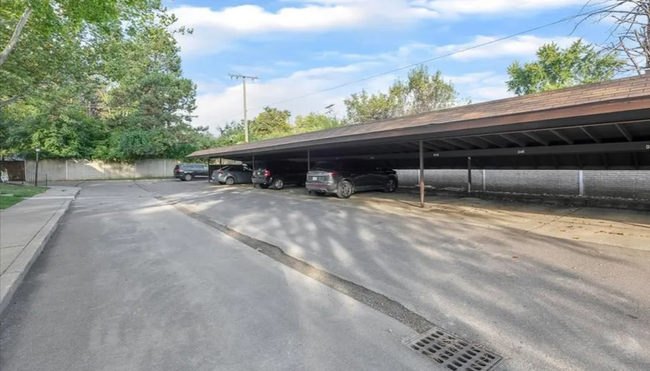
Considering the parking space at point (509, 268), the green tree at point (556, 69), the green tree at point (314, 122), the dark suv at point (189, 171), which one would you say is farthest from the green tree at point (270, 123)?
the parking space at point (509, 268)

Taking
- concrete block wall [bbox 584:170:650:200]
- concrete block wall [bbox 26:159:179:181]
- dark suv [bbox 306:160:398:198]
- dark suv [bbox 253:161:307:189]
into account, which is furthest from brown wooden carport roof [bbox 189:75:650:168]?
concrete block wall [bbox 26:159:179:181]

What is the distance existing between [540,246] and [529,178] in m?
9.93

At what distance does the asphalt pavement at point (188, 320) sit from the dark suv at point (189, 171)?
992 inches

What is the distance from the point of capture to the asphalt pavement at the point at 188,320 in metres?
2.61

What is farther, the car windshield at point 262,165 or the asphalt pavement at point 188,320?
the car windshield at point 262,165

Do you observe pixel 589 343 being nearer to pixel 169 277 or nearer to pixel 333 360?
pixel 333 360

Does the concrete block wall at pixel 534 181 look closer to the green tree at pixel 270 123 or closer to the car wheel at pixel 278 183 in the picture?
the car wheel at pixel 278 183

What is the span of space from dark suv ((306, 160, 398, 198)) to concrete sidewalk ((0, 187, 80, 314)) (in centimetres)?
834

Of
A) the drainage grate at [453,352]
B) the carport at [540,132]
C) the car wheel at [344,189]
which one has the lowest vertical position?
the drainage grate at [453,352]

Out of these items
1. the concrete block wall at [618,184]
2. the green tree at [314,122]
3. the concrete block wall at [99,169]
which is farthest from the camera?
the green tree at [314,122]

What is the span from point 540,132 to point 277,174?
1264 centimetres

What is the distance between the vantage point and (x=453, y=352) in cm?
272

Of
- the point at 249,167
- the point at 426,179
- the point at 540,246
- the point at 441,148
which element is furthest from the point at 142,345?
the point at 249,167

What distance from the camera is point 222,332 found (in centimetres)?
303
